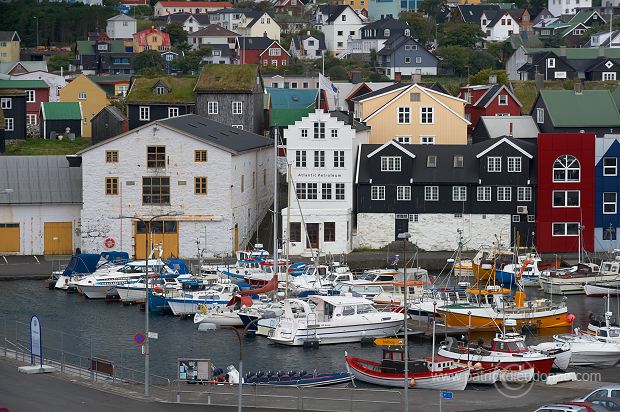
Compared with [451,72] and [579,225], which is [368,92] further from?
[451,72]

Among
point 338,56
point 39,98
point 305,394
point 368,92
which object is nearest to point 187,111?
point 368,92

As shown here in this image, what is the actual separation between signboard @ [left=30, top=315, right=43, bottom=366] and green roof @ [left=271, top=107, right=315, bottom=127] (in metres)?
37.6

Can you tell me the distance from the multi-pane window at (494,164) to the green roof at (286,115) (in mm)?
16382

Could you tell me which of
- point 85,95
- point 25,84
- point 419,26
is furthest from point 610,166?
point 419,26

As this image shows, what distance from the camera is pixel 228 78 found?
80312 mm

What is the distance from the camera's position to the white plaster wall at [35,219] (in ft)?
221

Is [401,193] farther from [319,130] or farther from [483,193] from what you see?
[319,130]

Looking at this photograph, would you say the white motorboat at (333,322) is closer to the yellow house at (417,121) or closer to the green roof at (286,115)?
the yellow house at (417,121)

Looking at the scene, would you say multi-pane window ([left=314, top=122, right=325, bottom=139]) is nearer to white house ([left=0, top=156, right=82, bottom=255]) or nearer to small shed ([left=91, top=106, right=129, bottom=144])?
white house ([left=0, top=156, right=82, bottom=255])

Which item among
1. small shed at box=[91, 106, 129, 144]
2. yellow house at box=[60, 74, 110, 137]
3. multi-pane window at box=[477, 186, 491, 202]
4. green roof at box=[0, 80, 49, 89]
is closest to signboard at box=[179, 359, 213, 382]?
multi-pane window at box=[477, 186, 491, 202]

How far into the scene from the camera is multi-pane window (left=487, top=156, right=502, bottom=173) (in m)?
67.6

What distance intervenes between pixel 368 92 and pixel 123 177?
1016 inches

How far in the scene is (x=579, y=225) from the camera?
6694 cm

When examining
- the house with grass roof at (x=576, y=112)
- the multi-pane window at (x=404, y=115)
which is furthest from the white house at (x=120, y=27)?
the house with grass roof at (x=576, y=112)
